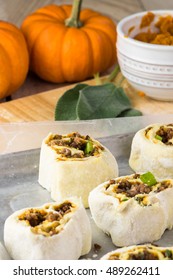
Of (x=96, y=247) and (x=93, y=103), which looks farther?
(x=93, y=103)

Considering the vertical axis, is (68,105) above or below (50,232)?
below

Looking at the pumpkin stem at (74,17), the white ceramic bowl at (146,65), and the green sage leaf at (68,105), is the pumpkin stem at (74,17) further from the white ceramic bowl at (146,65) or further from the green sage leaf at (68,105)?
the green sage leaf at (68,105)

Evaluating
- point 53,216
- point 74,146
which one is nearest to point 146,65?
point 74,146

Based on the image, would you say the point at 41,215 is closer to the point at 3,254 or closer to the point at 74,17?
the point at 3,254

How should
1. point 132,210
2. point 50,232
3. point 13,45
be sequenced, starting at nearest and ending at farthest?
point 50,232 → point 132,210 → point 13,45

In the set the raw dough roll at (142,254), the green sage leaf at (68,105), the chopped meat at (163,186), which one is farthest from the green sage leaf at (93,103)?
the raw dough roll at (142,254)

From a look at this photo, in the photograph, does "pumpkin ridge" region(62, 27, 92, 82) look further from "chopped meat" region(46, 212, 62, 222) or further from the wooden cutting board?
"chopped meat" region(46, 212, 62, 222)

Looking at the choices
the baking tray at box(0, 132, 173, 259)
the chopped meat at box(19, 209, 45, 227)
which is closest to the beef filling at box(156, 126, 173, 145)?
the baking tray at box(0, 132, 173, 259)
